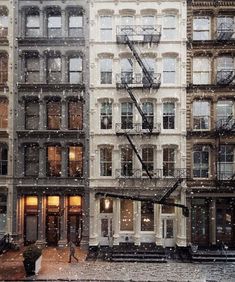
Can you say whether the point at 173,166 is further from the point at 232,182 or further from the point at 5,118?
the point at 5,118

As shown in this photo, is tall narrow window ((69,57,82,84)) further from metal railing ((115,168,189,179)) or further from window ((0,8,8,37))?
metal railing ((115,168,189,179))

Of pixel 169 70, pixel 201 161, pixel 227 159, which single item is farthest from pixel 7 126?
pixel 227 159

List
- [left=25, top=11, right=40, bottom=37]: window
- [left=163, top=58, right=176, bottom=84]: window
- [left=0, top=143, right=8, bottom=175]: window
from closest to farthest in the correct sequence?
[left=163, top=58, right=176, bottom=84]: window, [left=0, top=143, right=8, bottom=175]: window, [left=25, top=11, right=40, bottom=37]: window

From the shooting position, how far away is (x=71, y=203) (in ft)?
95.8

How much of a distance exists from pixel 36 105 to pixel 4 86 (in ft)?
8.76

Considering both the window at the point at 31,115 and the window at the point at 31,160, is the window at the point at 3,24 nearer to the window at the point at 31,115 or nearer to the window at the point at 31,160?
the window at the point at 31,115

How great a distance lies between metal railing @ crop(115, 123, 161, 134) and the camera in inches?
1124

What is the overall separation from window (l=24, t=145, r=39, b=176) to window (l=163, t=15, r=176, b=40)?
12.8m

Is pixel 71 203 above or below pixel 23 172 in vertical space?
below

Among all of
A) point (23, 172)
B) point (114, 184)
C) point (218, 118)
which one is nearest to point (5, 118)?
point (23, 172)

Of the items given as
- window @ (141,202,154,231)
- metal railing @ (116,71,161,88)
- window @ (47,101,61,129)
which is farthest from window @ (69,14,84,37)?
window @ (141,202,154,231)

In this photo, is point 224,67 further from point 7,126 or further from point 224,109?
point 7,126

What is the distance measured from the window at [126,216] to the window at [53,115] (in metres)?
7.65

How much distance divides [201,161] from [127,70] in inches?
341
